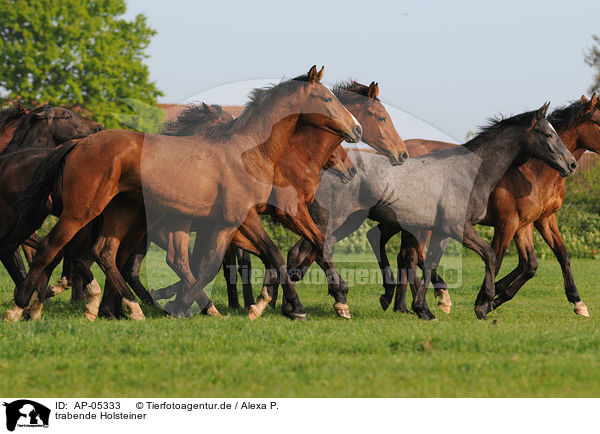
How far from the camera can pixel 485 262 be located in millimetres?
8539

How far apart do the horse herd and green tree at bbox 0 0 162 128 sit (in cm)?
2632

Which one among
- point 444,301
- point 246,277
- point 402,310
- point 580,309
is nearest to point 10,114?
point 246,277

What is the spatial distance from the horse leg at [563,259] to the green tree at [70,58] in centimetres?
2699

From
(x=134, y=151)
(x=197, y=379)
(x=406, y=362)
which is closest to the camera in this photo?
(x=197, y=379)

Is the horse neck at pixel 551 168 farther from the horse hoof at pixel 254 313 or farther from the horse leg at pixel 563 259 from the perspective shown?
the horse hoof at pixel 254 313

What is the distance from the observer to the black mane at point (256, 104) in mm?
8133

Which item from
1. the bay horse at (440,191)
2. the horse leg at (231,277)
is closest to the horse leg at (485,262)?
the bay horse at (440,191)

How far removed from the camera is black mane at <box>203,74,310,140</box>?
26.7ft

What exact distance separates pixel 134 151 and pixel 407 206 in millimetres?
3156

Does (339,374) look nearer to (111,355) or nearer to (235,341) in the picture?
(235,341)

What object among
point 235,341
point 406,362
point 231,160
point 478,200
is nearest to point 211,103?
point 231,160

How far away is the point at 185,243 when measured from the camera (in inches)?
332
